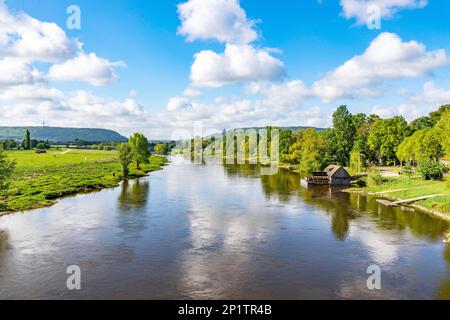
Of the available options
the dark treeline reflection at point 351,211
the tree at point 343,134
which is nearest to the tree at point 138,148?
the dark treeline reflection at point 351,211

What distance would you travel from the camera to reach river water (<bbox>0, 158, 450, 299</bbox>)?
68.2 ft

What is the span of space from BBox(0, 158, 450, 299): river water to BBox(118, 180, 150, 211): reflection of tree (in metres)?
0.50

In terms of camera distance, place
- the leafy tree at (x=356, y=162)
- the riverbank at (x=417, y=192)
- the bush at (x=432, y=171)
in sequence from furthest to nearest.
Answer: the leafy tree at (x=356, y=162) < the bush at (x=432, y=171) < the riverbank at (x=417, y=192)

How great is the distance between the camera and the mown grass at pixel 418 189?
41.2 metres

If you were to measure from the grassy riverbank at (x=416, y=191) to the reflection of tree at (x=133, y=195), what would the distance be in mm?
31281

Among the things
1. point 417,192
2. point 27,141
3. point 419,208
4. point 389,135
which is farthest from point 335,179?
point 27,141

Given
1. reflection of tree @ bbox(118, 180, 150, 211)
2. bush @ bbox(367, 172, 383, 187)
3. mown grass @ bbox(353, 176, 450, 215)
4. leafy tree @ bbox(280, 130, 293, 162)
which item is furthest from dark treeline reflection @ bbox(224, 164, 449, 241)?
leafy tree @ bbox(280, 130, 293, 162)

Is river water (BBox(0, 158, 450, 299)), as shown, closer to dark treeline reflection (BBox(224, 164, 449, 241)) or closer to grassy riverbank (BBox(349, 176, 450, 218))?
dark treeline reflection (BBox(224, 164, 449, 241))

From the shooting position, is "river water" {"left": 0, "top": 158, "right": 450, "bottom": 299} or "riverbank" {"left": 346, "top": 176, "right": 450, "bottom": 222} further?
"riverbank" {"left": 346, "top": 176, "right": 450, "bottom": 222}

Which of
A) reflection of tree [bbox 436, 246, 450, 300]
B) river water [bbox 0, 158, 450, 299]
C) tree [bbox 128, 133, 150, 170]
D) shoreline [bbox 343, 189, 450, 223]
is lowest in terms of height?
reflection of tree [bbox 436, 246, 450, 300]

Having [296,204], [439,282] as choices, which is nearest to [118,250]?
[439,282]

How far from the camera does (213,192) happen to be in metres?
55.2

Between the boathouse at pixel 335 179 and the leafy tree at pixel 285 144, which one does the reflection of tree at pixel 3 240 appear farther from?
the leafy tree at pixel 285 144
